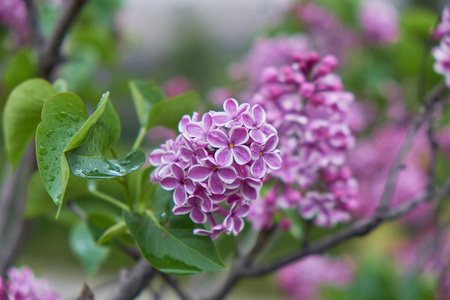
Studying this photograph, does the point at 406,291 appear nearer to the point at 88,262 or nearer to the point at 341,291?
the point at 341,291

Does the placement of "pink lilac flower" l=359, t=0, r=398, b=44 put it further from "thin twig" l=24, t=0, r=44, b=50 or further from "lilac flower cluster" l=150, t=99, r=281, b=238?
"lilac flower cluster" l=150, t=99, r=281, b=238

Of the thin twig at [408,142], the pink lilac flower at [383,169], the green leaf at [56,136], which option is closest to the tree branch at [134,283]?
the green leaf at [56,136]

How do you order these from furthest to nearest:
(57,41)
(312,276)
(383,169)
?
1. (312,276)
2. (383,169)
3. (57,41)

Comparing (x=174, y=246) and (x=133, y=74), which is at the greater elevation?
(x=174, y=246)

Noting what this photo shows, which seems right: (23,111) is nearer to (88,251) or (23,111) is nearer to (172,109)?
(172,109)

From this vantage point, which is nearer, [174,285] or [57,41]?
[174,285]

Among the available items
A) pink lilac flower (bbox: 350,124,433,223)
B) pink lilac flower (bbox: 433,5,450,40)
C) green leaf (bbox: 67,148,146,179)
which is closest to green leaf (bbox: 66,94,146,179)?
green leaf (bbox: 67,148,146,179)

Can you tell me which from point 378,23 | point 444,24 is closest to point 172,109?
point 444,24
